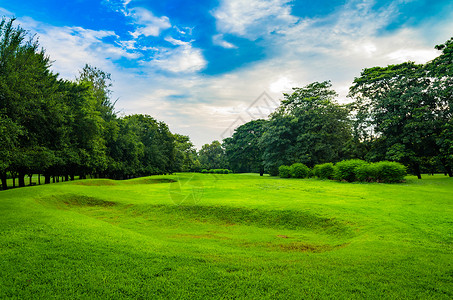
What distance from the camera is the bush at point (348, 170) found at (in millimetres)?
21127

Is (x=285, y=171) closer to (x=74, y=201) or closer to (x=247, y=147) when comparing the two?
(x=247, y=147)

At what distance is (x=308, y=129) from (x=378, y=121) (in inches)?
376

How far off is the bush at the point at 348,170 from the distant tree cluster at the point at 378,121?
4685mm

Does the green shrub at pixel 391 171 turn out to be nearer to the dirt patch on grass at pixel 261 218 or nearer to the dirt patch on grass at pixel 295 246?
the dirt patch on grass at pixel 261 218

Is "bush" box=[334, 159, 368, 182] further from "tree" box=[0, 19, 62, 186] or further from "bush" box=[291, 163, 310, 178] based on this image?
"tree" box=[0, 19, 62, 186]

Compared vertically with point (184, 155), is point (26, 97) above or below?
above

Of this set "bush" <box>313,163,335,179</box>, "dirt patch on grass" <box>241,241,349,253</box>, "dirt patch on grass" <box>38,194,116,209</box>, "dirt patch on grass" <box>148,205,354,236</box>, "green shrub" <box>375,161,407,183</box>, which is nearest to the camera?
"dirt patch on grass" <box>241,241,349,253</box>

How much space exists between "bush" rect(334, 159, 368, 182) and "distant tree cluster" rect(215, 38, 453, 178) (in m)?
4.68

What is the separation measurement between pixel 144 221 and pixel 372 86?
29479mm

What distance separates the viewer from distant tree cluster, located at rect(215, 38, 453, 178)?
70.9 feet

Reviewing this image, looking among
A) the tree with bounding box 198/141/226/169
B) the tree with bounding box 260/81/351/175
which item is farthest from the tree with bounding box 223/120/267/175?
the tree with bounding box 198/141/226/169

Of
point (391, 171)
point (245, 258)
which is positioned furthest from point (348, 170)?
point (245, 258)

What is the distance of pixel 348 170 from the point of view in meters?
21.5

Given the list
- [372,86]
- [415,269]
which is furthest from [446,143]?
[415,269]
